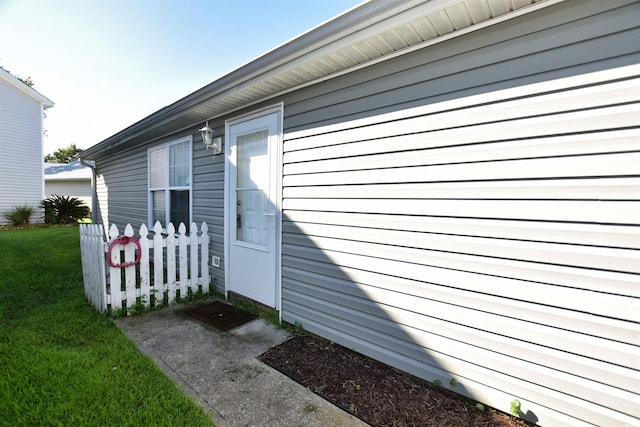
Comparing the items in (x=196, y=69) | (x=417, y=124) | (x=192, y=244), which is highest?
(x=196, y=69)

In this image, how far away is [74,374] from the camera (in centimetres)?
223

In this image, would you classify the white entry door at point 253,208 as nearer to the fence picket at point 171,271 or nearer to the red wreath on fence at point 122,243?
the fence picket at point 171,271

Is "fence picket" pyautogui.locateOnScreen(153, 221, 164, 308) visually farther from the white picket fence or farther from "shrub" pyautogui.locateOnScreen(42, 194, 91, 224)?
"shrub" pyautogui.locateOnScreen(42, 194, 91, 224)

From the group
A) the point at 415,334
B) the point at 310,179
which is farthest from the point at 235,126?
the point at 415,334

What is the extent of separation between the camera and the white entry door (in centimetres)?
342

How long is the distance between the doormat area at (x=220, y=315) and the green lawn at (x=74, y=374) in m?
0.78

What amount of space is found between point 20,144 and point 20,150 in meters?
0.25

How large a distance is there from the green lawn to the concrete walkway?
127mm

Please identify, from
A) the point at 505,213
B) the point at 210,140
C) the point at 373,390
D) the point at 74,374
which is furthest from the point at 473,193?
the point at 210,140

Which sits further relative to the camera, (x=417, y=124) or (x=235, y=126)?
(x=235, y=126)

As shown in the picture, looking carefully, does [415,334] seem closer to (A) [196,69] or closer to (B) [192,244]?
(B) [192,244]

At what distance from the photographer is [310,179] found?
3000mm

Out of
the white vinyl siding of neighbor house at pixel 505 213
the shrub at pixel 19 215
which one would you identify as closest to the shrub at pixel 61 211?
the shrub at pixel 19 215

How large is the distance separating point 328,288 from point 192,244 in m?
2.29
